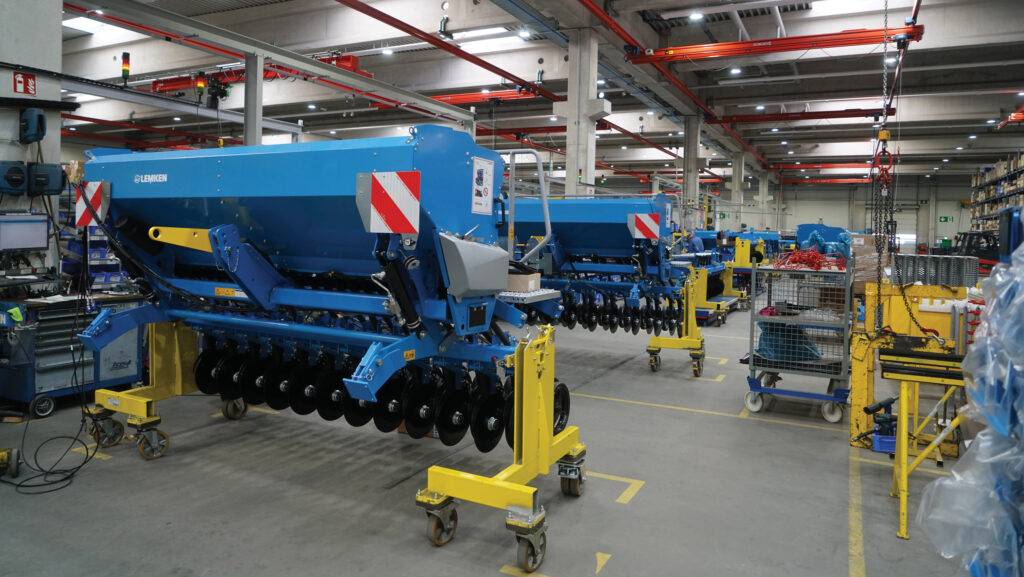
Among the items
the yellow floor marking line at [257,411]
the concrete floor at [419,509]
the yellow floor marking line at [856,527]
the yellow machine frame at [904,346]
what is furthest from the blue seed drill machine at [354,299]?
the yellow machine frame at [904,346]

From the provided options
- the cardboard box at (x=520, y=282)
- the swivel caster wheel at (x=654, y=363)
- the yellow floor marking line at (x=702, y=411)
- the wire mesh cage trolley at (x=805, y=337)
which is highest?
the cardboard box at (x=520, y=282)

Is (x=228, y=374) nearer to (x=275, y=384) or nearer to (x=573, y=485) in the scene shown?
(x=275, y=384)

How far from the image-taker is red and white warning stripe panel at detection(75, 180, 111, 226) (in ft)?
12.2

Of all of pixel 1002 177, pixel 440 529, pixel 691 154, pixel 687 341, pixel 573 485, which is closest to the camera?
pixel 440 529

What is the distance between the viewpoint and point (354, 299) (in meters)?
3.28

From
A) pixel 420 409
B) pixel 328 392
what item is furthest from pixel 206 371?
pixel 420 409

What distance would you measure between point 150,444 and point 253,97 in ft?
11.0

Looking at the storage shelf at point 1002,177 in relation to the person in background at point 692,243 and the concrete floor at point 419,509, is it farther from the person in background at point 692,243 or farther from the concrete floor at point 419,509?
the concrete floor at point 419,509

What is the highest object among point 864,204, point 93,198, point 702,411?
point 864,204

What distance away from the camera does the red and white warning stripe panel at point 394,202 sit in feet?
9.07

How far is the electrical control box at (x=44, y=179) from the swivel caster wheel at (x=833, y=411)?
6.23m

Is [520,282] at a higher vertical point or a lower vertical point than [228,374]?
higher

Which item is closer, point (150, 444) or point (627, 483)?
point (627, 483)

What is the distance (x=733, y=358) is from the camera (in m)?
7.69
